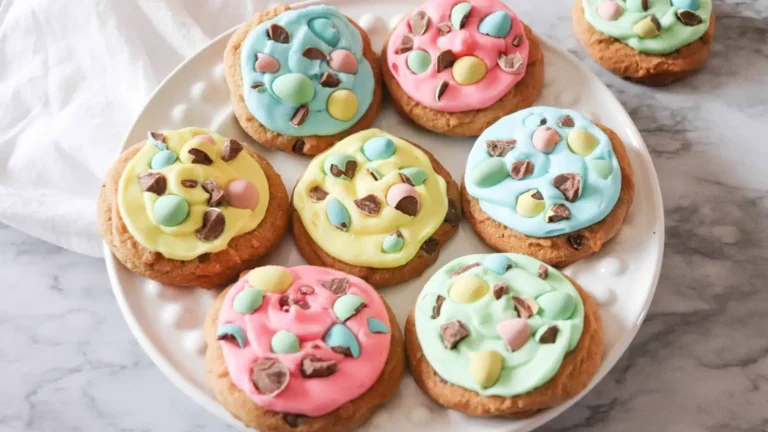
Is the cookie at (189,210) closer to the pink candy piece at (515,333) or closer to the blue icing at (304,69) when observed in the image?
the blue icing at (304,69)

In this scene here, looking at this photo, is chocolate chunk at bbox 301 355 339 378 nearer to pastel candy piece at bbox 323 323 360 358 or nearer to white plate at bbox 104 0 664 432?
pastel candy piece at bbox 323 323 360 358

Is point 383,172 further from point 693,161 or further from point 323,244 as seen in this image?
point 693,161

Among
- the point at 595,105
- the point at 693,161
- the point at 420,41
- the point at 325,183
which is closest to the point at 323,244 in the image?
the point at 325,183

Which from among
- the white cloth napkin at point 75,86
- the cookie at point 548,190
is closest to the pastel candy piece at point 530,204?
the cookie at point 548,190

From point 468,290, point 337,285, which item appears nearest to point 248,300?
point 337,285

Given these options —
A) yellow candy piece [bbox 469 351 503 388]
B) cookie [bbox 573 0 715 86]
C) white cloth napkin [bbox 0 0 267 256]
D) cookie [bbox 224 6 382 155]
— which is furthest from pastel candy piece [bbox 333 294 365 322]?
cookie [bbox 573 0 715 86]
